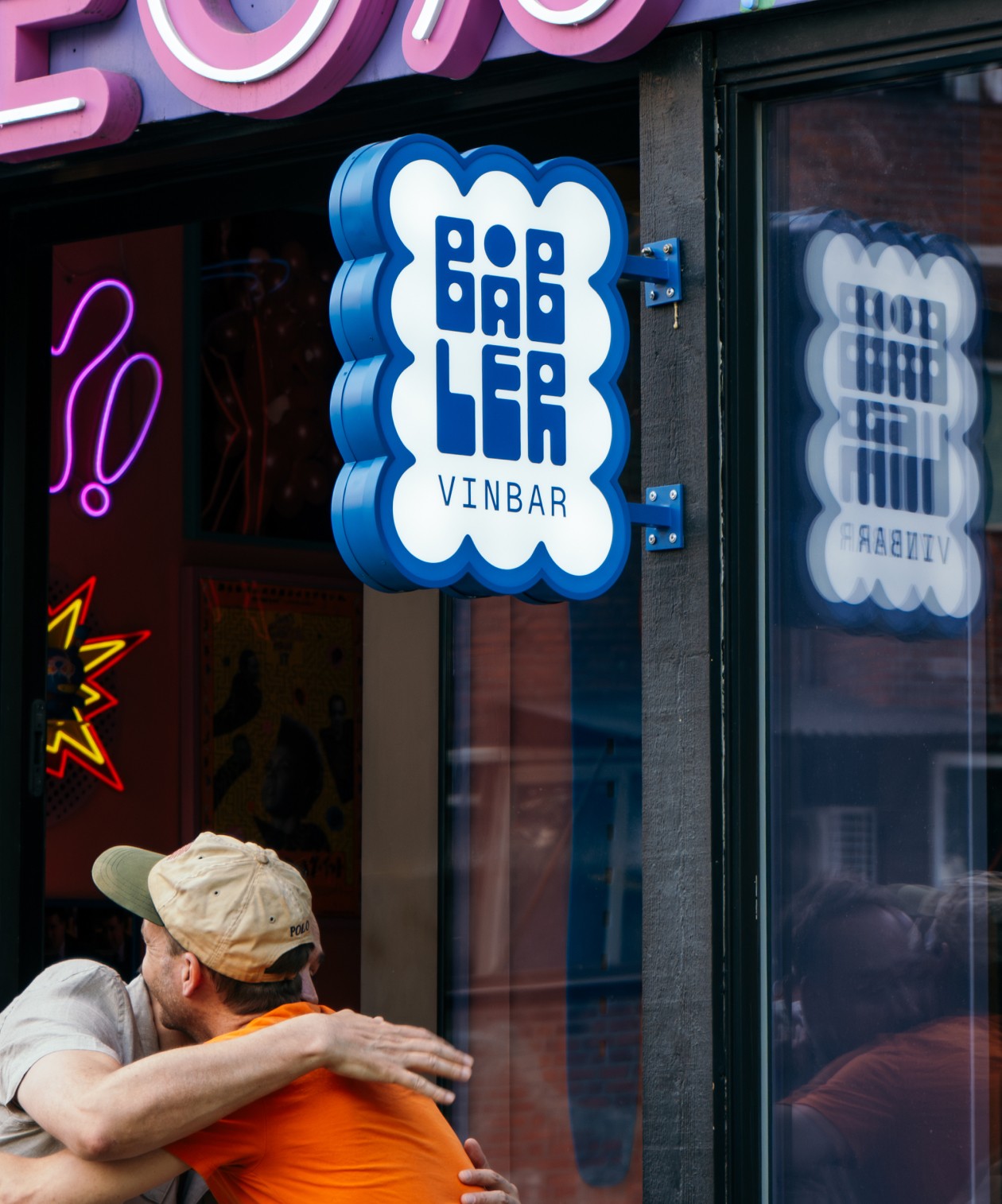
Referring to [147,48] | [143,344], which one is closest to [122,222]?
[147,48]

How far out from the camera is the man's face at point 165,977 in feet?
10.3

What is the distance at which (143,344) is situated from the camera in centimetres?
711

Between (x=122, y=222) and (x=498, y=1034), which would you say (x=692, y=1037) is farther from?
(x=122, y=222)

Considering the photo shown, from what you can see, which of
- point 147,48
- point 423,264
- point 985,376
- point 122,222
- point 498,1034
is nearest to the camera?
point 423,264

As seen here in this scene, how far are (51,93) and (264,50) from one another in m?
0.72

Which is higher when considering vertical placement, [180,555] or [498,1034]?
[180,555]

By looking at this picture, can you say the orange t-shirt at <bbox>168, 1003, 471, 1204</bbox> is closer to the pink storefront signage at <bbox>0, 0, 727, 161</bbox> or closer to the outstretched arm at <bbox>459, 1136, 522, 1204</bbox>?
the outstretched arm at <bbox>459, 1136, 522, 1204</bbox>

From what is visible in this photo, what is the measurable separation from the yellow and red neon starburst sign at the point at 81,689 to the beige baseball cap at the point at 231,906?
3.65 meters

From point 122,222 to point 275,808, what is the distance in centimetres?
285

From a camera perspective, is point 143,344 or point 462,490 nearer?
point 462,490

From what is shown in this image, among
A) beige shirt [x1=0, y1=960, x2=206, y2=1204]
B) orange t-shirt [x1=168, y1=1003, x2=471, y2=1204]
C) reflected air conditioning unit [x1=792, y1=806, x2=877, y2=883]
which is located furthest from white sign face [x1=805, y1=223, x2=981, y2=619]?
→ beige shirt [x1=0, y1=960, x2=206, y2=1204]

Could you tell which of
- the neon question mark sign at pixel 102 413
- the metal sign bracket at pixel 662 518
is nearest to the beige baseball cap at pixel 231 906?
the metal sign bracket at pixel 662 518

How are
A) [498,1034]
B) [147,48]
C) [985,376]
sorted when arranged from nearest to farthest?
1. [985,376]
2. [147,48]
3. [498,1034]

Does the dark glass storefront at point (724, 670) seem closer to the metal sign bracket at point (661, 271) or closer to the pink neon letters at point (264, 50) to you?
the metal sign bracket at point (661, 271)
